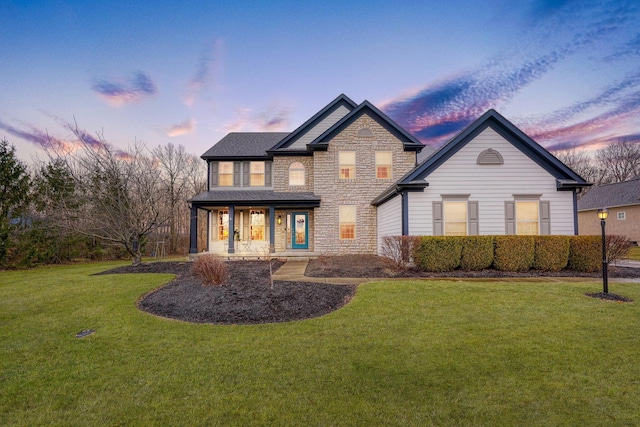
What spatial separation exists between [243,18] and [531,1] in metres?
14.4

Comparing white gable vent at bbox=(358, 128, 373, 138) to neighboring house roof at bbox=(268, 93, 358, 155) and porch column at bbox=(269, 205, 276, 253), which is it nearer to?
neighboring house roof at bbox=(268, 93, 358, 155)

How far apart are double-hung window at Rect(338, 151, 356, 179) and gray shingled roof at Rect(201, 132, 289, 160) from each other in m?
4.80

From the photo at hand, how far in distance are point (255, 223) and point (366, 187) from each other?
7.27 meters

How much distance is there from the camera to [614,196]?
1041 inches

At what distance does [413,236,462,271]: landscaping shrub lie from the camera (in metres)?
9.84

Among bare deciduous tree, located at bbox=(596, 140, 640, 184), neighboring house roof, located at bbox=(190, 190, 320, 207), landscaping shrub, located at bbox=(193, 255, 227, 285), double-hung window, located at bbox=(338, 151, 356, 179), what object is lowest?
landscaping shrub, located at bbox=(193, 255, 227, 285)

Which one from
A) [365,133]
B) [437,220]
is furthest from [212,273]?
[365,133]

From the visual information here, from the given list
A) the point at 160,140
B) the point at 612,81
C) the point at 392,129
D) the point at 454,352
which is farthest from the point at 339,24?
the point at 160,140

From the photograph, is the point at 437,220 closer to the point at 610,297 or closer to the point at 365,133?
the point at 610,297

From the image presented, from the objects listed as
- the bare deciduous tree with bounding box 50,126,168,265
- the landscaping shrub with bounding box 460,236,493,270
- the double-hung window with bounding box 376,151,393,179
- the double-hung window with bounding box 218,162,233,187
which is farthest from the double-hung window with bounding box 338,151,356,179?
the bare deciduous tree with bounding box 50,126,168,265

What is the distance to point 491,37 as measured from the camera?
15703mm

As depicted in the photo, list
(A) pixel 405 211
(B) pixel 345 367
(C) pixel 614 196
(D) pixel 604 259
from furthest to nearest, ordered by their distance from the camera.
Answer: (C) pixel 614 196
(A) pixel 405 211
(D) pixel 604 259
(B) pixel 345 367

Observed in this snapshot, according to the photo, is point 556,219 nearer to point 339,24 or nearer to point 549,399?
point 549,399

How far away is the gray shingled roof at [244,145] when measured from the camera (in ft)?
59.4
